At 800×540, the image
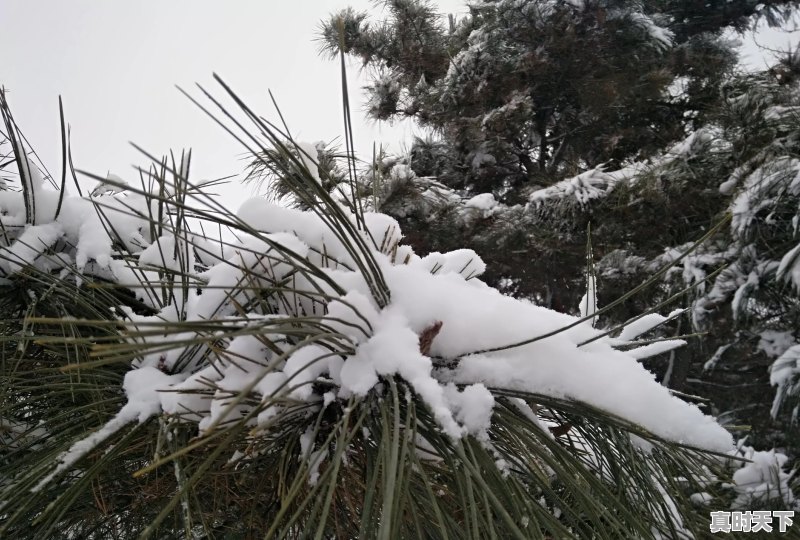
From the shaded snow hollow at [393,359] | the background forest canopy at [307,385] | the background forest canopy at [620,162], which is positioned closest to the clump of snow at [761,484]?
the background forest canopy at [307,385]

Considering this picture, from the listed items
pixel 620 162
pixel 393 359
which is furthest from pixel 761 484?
pixel 620 162

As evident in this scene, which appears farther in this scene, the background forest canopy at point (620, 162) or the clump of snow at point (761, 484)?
the background forest canopy at point (620, 162)

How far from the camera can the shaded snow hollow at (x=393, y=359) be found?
23cm

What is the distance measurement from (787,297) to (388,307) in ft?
5.77

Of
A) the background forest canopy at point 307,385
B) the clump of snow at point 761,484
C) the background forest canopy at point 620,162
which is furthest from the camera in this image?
the background forest canopy at point 620,162

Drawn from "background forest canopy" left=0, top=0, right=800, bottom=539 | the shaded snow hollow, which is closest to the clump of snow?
"background forest canopy" left=0, top=0, right=800, bottom=539

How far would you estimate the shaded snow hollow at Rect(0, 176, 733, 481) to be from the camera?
23cm

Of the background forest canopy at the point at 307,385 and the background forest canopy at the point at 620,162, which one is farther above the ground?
the background forest canopy at the point at 620,162

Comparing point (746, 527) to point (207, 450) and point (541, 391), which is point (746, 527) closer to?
point (541, 391)

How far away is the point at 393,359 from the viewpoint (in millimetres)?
229

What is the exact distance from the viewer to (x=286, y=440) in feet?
0.90

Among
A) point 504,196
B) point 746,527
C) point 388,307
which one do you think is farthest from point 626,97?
point 388,307

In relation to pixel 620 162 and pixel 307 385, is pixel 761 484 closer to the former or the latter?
pixel 307 385

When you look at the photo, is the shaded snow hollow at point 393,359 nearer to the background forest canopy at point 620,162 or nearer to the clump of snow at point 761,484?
the clump of snow at point 761,484
